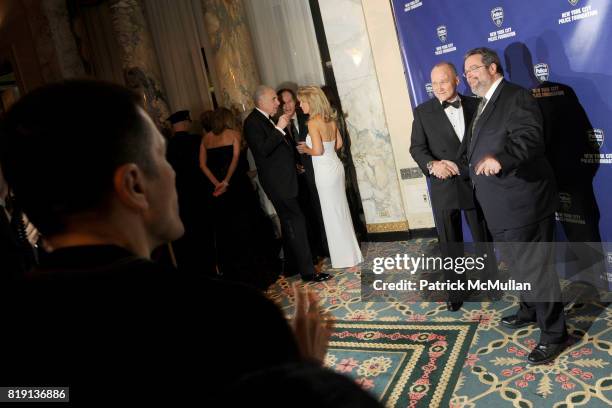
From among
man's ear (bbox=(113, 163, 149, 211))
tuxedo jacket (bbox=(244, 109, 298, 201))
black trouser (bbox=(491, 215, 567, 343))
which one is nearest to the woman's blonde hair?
tuxedo jacket (bbox=(244, 109, 298, 201))

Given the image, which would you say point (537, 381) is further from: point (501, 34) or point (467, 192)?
point (501, 34)

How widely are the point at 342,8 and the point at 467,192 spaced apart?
2777mm

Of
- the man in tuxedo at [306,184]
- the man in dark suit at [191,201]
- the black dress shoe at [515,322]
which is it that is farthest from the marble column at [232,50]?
the black dress shoe at [515,322]

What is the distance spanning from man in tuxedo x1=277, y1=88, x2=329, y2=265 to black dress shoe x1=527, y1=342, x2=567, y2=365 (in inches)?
119

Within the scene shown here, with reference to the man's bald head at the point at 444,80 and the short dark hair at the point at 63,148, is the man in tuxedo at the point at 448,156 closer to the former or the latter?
the man's bald head at the point at 444,80

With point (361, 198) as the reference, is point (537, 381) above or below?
below

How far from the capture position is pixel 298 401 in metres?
0.43

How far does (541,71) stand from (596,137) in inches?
24.1

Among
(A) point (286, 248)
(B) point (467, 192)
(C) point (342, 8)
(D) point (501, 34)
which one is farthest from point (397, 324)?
(C) point (342, 8)

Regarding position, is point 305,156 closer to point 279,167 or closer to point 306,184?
point 306,184

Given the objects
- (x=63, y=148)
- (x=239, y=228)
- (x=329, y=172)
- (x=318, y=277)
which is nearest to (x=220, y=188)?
(x=239, y=228)

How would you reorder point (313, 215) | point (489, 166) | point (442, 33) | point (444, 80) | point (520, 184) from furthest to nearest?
point (313, 215)
point (442, 33)
point (444, 80)
point (520, 184)
point (489, 166)

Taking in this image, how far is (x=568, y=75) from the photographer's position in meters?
3.70

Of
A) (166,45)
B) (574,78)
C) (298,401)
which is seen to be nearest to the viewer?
(298,401)
